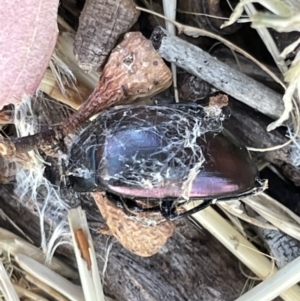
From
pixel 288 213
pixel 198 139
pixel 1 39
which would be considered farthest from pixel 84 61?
pixel 288 213

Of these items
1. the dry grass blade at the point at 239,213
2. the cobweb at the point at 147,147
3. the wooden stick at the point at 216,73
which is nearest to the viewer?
the cobweb at the point at 147,147

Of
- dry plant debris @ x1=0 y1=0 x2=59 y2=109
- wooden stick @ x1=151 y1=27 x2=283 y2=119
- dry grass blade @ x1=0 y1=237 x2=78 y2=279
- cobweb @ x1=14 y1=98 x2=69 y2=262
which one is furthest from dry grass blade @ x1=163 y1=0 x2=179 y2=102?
dry grass blade @ x1=0 y1=237 x2=78 y2=279

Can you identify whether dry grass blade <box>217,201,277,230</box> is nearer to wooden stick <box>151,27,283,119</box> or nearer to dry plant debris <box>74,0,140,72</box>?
wooden stick <box>151,27,283,119</box>

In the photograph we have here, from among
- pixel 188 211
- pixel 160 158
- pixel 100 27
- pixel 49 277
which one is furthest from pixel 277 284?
pixel 100 27

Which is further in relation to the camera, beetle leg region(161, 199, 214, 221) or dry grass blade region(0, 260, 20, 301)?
dry grass blade region(0, 260, 20, 301)

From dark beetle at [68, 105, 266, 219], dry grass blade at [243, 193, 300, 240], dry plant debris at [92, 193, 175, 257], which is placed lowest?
dry grass blade at [243, 193, 300, 240]

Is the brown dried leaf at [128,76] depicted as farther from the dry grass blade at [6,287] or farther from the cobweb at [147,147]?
the dry grass blade at [6,287]

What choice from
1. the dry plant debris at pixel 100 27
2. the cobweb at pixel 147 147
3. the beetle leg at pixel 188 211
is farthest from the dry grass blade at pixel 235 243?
the dry plant debris at pixel 100 27
